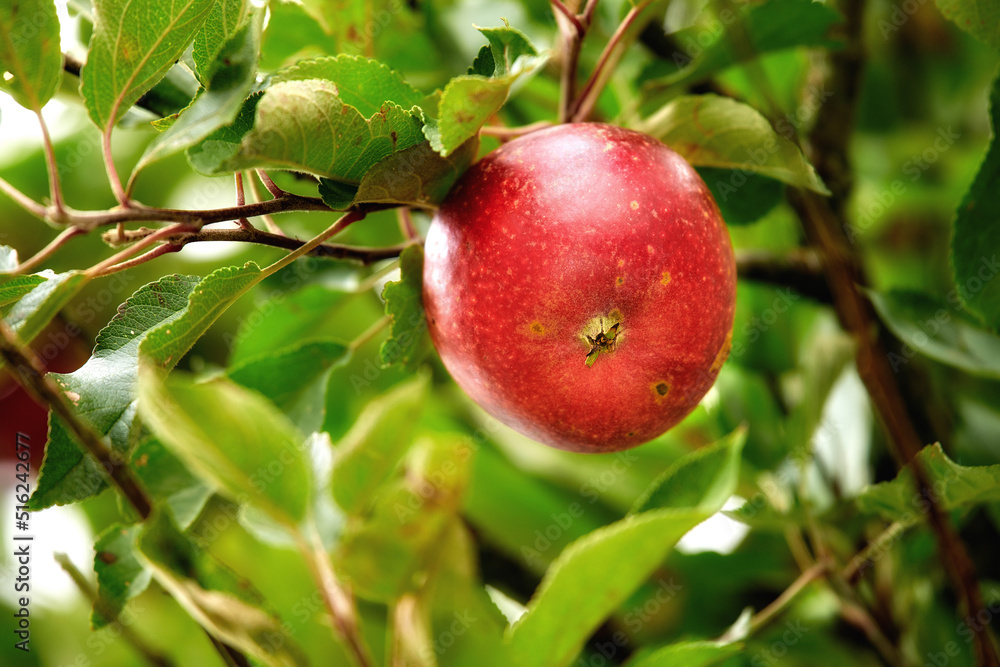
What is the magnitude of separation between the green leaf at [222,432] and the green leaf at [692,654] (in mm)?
277

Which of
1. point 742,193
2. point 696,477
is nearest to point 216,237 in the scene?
point 696,477

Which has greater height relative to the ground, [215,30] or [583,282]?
[215,30]

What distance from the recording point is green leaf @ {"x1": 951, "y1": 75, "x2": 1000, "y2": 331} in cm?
60

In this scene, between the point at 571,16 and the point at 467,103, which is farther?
the point at 571,16

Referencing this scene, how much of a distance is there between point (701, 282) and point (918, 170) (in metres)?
0.84

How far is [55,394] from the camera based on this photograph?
0.38 meters

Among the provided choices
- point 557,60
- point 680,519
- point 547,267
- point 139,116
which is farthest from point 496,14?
point 680,519

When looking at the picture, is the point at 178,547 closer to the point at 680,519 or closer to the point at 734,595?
the point at 680,519

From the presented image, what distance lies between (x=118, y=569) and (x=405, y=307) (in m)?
0.24

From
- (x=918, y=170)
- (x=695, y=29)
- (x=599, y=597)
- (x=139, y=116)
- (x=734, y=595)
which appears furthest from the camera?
(x=918, y=170)

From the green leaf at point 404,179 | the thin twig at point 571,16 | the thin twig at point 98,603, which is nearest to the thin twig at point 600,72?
the thin twig at point 571,16

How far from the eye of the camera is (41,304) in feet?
1.46

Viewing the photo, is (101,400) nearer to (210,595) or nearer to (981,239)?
(210,595)

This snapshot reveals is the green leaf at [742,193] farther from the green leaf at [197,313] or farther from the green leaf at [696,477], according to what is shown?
the green leaf at [197,313]
